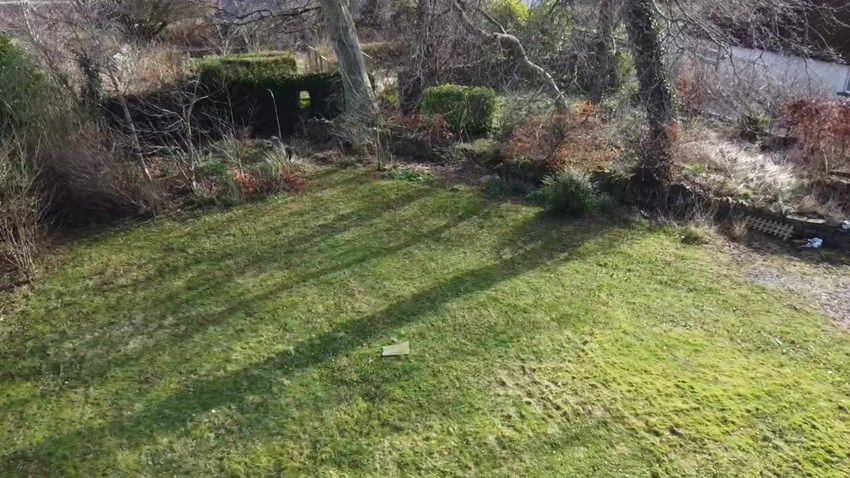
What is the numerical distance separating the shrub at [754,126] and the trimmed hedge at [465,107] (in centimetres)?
484

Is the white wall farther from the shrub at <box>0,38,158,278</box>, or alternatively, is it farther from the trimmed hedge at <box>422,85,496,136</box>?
the shrub at <box>0,38,158,278</box>

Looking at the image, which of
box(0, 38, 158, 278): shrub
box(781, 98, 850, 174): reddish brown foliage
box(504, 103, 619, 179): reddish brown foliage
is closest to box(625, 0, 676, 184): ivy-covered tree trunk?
box(504, 103, 619, 179): reddish brown foliage

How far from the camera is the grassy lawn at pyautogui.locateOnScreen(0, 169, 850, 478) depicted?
3840 mm

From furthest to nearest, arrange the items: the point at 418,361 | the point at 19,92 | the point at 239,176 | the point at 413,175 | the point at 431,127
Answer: the point at 431,127, the point at 413,175, the point at 239,176, the point at 19,92, the point at 418,361

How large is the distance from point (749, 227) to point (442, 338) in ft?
16.7

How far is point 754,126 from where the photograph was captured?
1042cm

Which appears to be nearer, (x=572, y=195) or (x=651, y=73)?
(x=572, y=195)

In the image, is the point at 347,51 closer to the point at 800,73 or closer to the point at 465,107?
the point at 465,107

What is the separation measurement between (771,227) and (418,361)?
5.54 meters

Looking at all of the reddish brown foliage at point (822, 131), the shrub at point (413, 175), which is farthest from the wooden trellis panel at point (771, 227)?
the shrub at point (413, 175)

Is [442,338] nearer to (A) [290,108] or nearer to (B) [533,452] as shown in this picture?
(B) [533,452]

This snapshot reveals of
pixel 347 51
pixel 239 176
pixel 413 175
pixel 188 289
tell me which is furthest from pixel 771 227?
pixel 347 51

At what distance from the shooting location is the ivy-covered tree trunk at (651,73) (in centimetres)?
792

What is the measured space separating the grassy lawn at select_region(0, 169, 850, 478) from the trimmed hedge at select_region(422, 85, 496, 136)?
3.74 metres
